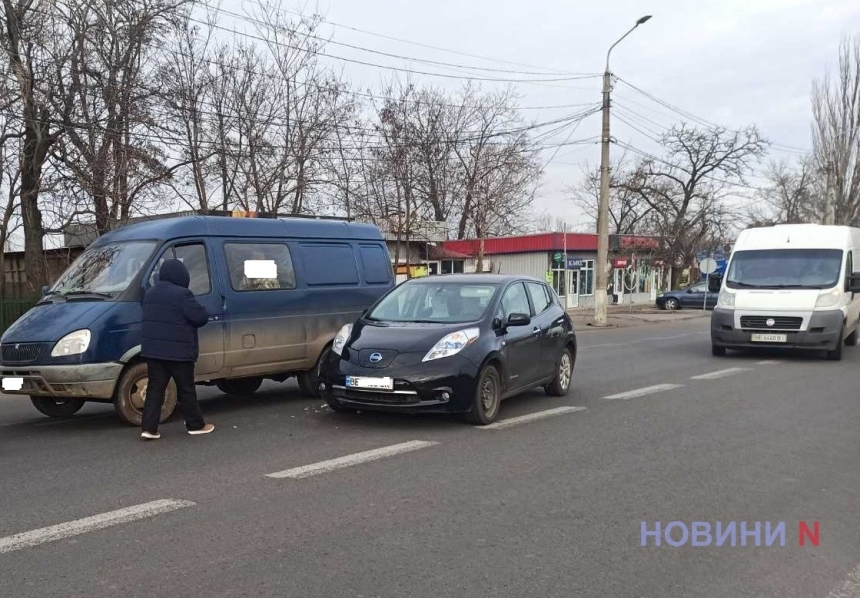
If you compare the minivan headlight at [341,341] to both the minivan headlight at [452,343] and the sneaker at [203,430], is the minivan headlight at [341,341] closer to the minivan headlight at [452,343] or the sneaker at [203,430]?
the minivan headlight at [452,343]

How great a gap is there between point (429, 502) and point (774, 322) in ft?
36.6

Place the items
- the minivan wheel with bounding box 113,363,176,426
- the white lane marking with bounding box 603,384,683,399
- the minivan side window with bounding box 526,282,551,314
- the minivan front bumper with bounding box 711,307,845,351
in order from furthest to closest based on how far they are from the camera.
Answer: the minivan front bumper with bounding box 711,307,845,351 → the white lane marking with bounding box 603,384,683,399 → the minivan side window with bounding box 526,282,551,314 → the minivan wheel with bounding box 113,363,176,426

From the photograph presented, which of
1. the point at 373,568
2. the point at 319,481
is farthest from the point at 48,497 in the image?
the point at 373,568

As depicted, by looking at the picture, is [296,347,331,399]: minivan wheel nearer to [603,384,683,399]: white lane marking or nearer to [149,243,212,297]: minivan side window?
[149,243,212,297]: minivan side window

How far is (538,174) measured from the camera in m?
37.7

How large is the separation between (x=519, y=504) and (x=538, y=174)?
3340 cm

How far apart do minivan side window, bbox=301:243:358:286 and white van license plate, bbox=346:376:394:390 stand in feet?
7.98

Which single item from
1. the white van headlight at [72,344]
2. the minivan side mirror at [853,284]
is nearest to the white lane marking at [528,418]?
the white van headlight at [72,344]

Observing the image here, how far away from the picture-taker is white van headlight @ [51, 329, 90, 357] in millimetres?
7621

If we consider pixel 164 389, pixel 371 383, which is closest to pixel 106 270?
pixel 164 389

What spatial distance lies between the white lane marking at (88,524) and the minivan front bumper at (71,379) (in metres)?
2.73

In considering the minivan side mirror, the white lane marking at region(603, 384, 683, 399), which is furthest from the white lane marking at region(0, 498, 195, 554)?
the minivan side mirror

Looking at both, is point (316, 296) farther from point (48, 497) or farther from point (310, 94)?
point (310, 94)

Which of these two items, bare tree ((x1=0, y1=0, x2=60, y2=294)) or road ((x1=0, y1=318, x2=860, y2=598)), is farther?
bare tree ((x1=0, y1=0, x2=60, y2=294))
